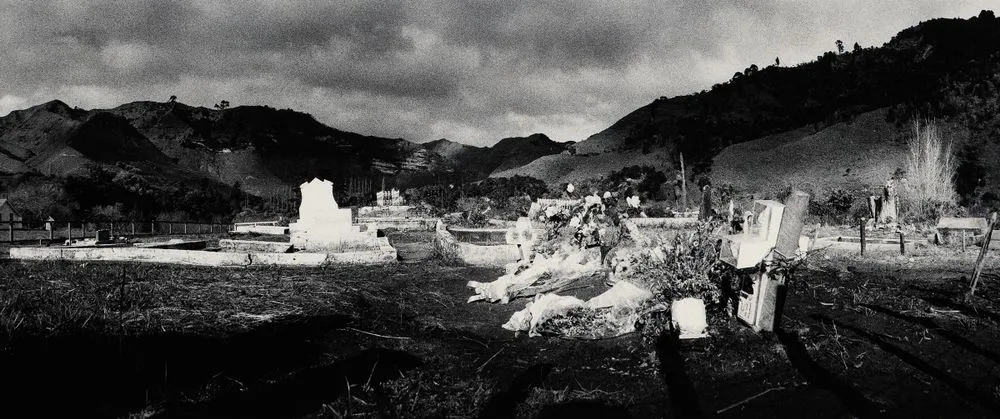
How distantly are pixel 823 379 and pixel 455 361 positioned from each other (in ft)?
9.37

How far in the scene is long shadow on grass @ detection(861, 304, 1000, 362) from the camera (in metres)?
4.52

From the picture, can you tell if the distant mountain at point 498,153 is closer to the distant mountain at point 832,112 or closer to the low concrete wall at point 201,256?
the distant mountain at point 832,112

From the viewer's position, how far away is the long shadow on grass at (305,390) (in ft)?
11.4

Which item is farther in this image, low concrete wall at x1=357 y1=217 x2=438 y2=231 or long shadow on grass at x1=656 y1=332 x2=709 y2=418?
low concrete wall at x1=357 y1=217 x2=438 y2=231

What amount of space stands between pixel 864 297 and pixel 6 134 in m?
142

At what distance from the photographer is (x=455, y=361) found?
187 inches

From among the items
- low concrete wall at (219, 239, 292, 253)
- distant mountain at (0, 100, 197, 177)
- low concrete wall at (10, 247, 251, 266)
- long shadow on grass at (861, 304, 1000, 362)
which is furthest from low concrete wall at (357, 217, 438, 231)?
distant mountain at (0, 100, 197, 177)

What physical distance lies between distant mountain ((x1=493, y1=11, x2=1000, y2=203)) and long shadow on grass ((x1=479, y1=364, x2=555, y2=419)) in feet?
106

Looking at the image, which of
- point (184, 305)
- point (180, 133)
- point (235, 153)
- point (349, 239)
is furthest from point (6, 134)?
point (184, 305)

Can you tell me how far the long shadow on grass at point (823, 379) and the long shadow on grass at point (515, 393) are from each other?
76.9 inches

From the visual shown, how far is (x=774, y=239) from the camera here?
215 inches

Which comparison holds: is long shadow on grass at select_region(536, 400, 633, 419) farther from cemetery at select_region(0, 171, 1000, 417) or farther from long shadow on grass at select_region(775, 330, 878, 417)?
long shadow on grass at select_region(775, 330, 878, 417)

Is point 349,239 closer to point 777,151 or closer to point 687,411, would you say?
point 687,411

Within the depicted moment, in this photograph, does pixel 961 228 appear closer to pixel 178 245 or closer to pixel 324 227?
pixel 324 227
